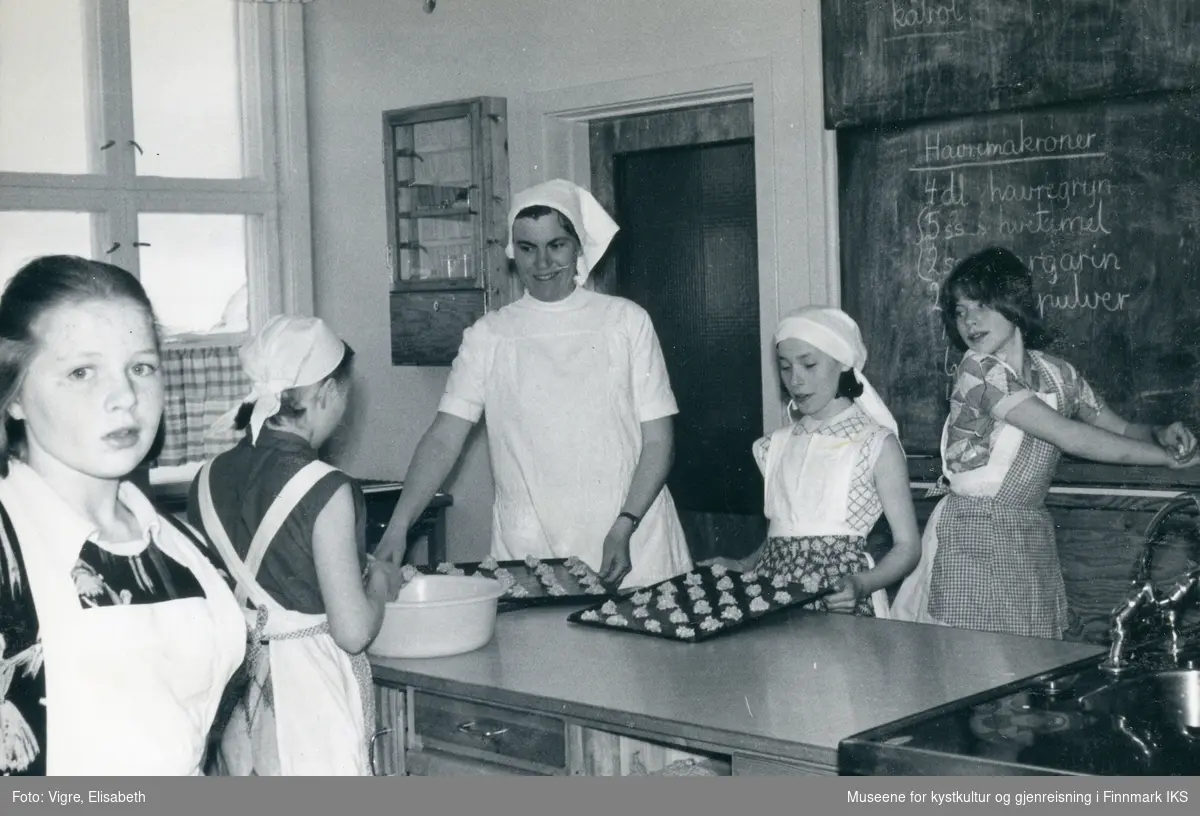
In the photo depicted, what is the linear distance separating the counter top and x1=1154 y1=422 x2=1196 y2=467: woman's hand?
914 millimetres

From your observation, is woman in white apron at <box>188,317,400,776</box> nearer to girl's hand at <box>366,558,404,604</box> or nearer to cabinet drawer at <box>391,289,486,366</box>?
girl's hand at <box>366,558,404,604</box>


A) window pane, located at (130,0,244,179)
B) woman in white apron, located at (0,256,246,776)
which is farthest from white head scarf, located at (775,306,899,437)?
window pane, located at (130,0,244,179)

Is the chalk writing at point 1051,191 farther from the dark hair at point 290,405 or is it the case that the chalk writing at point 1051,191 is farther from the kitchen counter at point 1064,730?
the dark hair at point 290,405

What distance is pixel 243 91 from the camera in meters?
5.02

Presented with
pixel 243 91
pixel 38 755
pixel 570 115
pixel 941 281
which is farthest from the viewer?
pixel 243 91

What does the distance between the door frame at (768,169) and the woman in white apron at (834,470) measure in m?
0.88

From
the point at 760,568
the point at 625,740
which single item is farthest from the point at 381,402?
the point at 625,740

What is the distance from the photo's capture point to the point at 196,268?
16.1ft

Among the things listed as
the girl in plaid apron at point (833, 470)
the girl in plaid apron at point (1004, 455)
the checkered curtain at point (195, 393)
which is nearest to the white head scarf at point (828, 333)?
the girl in plaid apron at point (833, 470)

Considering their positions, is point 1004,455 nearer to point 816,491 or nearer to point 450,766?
point 816,491

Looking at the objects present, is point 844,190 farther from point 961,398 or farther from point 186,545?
point 186,545

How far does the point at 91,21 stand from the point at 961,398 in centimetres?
311

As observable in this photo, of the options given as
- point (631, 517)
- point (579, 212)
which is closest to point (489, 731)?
point (631, 517)

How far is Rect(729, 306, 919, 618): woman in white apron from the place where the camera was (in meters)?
2.86
